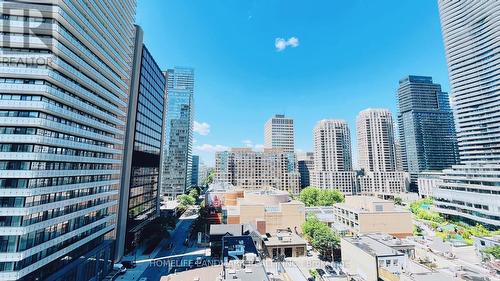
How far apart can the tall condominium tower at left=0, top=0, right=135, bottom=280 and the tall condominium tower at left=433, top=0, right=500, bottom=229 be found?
389 feet

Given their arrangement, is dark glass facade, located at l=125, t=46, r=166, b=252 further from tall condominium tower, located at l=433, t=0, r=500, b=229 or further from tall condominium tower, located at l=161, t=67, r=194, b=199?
tall condominium tower, located at l=433, t=0, r=500, b=229

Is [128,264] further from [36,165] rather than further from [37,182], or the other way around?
[36,165]

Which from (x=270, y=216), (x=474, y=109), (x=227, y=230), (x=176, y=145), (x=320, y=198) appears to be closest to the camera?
(x=227, y=230)

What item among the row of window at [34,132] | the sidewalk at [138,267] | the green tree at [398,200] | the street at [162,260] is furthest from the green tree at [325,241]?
the green tree at [398,200]

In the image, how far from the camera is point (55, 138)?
1345 inches

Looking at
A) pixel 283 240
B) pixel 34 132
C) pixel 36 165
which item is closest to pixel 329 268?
pixel 283 240

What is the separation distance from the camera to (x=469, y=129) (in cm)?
10050

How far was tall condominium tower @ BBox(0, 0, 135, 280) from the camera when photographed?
29531mm

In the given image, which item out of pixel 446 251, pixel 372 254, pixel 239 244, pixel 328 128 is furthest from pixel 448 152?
pixel 239 244

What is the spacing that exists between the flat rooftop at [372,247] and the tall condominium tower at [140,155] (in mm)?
54989

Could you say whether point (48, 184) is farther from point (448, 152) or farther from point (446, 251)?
point (448, 152)

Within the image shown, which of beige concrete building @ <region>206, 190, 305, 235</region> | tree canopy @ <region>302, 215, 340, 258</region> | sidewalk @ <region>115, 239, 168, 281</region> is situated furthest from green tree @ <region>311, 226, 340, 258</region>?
sidewalk @ <region>115, 239, 168, 281</region>

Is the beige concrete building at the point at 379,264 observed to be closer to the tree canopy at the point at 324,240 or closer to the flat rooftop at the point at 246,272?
the tree canopy at the point at 324,240

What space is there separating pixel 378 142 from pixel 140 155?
187m
